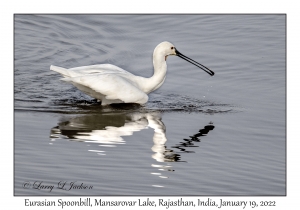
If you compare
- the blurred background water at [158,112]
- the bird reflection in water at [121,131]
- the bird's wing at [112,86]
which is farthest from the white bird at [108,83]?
the bird reflection in water at [121,131]

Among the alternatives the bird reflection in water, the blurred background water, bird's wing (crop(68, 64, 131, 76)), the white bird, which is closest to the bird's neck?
the white bird

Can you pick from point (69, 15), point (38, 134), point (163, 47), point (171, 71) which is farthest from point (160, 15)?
point (38, 134)

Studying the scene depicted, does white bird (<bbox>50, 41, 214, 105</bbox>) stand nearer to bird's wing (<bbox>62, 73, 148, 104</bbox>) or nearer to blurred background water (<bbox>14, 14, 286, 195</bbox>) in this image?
bird's wing (<bbox>62, 73, 148, 104</bbox>)

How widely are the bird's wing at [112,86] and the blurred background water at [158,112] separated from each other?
262mm

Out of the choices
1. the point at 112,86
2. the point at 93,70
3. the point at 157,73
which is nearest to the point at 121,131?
the point at 112,86

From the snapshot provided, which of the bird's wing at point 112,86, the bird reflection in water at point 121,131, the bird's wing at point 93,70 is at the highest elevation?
the bird's wing at point 93,70

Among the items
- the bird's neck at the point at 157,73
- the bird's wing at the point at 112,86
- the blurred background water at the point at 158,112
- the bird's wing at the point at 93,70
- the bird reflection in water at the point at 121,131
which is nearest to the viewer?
the blurred background water at the point at 158,112

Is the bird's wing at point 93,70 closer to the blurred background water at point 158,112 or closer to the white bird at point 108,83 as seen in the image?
the white bird at point 108,83

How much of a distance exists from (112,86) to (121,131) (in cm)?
147

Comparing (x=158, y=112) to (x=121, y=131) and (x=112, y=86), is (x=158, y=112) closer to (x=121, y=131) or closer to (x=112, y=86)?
(x=112, y=86)

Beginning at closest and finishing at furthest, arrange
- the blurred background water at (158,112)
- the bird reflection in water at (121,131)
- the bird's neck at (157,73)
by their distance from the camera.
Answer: the blurred background water at (158,112)
the bird reflection in water at (121,131)
the bird's neck at (157,73)

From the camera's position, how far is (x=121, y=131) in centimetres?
1130

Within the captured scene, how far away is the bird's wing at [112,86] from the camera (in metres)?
12.4

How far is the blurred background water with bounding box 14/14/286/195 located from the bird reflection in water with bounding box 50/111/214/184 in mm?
18
